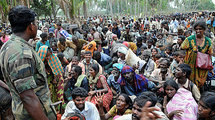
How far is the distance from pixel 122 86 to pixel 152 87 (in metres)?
0.56

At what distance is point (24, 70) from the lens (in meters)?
1.39

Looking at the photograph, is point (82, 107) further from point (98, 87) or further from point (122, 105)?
point (98, 87)

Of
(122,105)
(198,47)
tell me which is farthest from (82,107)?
(198,47)

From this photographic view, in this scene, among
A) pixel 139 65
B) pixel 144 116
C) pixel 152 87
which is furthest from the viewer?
pixel 139 65

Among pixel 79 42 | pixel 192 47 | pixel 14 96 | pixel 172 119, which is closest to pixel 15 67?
pixel 14 96

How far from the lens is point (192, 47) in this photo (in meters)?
3.58

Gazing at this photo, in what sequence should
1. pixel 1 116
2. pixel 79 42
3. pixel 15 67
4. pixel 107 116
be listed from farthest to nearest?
pixel 79 42
pixel 107 116
pixel 1 116
pixel 15 67

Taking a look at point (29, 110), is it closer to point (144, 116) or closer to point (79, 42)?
point (144, 116)

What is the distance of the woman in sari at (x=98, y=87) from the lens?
3.49m

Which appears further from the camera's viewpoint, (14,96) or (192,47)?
(192,47)

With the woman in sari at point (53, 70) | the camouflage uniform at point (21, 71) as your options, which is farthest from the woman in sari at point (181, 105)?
the woman in sari at point (53, 70)

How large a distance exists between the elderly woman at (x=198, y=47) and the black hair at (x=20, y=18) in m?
3.05

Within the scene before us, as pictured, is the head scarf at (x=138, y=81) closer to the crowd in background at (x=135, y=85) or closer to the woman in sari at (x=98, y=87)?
the crowd in background at (x=135, y=85)

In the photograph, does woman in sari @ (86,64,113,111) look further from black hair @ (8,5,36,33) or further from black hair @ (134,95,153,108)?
black hair @ (8,5,36,33)
